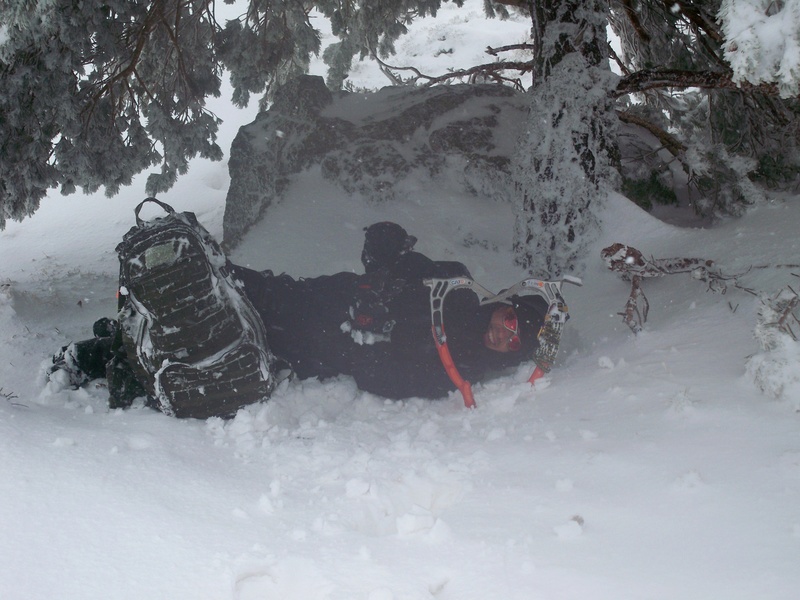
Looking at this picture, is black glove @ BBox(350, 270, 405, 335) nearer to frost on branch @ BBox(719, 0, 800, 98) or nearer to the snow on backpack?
the snow on backpack

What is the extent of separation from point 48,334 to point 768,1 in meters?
5.16

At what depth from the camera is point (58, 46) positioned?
4324 mm

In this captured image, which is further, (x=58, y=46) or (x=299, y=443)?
(x=58, y=46)

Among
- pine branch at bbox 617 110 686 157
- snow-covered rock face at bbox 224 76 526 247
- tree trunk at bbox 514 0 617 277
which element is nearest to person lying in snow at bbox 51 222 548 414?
tree trunk at bbox 514 0 617 277

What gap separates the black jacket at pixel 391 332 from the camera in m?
3.45

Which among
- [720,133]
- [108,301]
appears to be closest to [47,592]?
[108,301]

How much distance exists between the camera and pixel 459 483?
236 centimetres

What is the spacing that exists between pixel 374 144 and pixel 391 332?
3.30m

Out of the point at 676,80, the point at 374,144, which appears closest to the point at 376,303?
the point at 676,80

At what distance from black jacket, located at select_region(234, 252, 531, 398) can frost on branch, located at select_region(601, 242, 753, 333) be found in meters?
0.66

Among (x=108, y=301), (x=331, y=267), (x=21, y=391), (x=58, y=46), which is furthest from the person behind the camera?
(x=108, y=301)

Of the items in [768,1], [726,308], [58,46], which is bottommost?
[726,308]

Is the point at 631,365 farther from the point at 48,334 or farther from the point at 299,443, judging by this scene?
the point at 48,334

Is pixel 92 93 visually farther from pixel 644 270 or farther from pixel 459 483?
pixel 459 483
